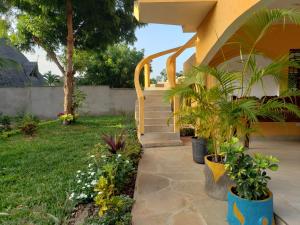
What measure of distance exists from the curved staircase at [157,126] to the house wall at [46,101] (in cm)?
638

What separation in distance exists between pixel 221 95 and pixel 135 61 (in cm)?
1586

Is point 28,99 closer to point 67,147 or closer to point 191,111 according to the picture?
point 67,147

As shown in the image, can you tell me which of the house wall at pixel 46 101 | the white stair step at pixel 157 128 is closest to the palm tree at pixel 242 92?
the white stair step at pixel 157 128

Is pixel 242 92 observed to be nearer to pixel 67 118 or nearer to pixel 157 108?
pixel 157 108

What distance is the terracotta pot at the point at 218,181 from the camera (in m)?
3.50

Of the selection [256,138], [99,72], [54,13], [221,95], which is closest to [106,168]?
[221,95]

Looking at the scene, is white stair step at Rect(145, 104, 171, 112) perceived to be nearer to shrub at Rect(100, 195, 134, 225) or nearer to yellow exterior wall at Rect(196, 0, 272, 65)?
yellow exterior wall at Rect(196, 0, 272, 65)

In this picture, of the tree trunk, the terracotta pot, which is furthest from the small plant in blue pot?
the tree trunk

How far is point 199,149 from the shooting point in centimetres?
512

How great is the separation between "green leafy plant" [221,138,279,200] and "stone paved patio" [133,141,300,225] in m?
0.50

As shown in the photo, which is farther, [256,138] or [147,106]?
[147,106]

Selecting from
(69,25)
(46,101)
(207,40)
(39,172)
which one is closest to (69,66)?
(69,25)

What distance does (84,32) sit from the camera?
Answer: 11.4 meters

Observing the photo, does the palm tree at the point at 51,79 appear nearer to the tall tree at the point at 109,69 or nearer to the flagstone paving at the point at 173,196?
the tall tree at the point at 109,69
